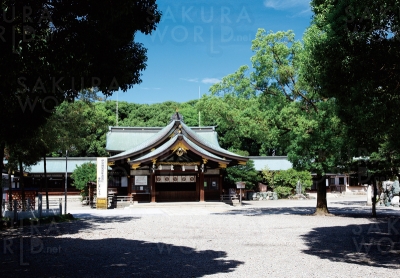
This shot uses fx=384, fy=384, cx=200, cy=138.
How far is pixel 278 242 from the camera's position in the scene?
Result: 37.1 feet

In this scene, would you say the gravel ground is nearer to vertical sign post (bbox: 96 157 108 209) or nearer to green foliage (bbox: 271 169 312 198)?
vertical sign post (bbox: 96 157 108 209)

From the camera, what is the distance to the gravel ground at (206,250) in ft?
25.4

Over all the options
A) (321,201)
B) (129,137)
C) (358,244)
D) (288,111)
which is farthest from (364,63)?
(129,137)

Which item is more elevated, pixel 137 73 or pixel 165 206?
pixel 137 73

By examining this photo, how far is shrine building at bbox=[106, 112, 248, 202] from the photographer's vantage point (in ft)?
92.2

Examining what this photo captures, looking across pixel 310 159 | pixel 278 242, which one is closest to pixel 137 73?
pixel 278 242

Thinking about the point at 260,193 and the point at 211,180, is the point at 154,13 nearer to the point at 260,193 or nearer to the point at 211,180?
the point at 211,180

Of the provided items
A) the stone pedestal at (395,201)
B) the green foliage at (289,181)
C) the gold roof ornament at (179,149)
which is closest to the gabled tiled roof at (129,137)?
the green foliage at (289,181)

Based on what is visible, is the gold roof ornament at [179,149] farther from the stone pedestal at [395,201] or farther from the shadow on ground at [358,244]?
the shadow on ground at [358,244]

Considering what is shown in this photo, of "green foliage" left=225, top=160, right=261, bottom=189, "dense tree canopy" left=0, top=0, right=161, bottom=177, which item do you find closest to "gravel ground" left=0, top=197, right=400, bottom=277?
"dense tree canopy" left=0, top=0, right=161, bottom=177

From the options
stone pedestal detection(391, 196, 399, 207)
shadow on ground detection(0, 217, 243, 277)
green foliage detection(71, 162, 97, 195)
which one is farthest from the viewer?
green foliage detection(71, 162, 97, 195)

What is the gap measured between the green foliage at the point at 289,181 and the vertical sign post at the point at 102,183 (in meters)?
18.0

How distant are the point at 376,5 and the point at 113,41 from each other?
5209 millimetres

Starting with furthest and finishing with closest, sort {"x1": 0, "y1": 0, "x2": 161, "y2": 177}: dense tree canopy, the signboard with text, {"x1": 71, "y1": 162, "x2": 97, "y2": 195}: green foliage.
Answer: {"x1": 71, "y1": 162, "x2": 97, "y2": 195}: green foliage, the signboard with text, {"x1": 0, "y1": 0, "x2": 161, "y2": 177}: dense tree canopy
